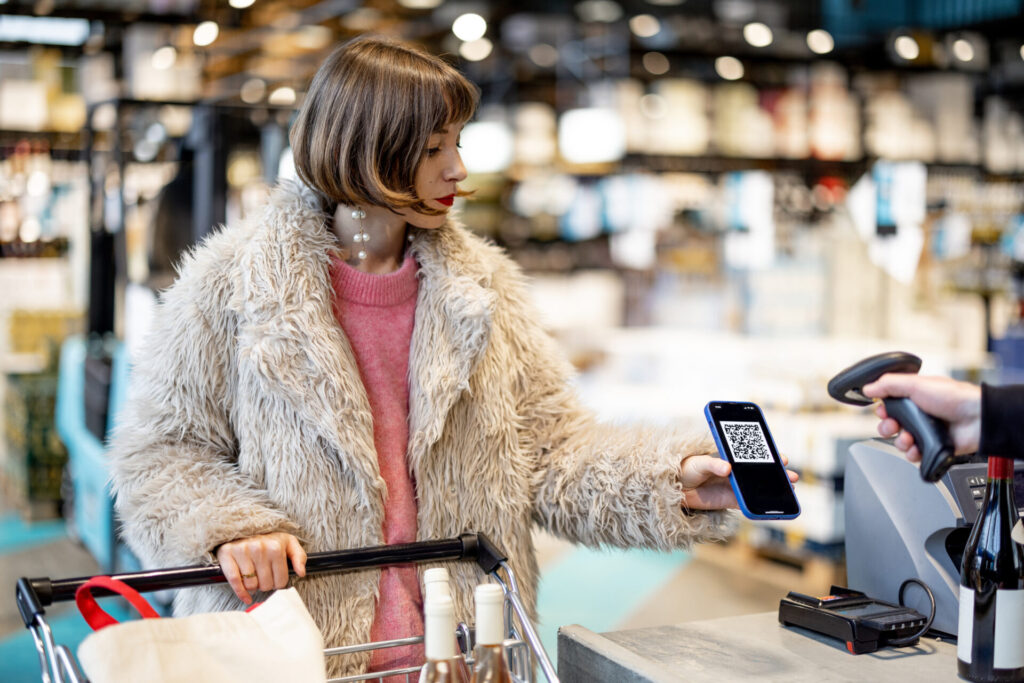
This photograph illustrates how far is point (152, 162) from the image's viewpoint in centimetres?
539

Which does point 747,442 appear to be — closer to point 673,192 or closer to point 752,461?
point 752,461

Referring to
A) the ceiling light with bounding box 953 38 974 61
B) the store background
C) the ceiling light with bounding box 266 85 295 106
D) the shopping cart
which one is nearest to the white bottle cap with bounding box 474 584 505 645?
the shopping cart

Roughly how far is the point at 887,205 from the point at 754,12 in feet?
4.86

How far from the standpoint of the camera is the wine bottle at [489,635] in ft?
3.21

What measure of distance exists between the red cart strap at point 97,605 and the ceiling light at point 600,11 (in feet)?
18.0

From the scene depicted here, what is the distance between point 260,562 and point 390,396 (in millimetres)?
353

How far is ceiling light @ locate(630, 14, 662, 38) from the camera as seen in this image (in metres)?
5.83

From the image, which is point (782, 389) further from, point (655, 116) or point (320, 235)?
point (320, 235)

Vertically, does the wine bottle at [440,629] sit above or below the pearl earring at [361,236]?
below

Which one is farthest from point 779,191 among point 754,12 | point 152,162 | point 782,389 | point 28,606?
point 28,606

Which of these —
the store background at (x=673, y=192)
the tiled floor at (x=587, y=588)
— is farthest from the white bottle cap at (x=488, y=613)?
the store background at (x=673, y=192)

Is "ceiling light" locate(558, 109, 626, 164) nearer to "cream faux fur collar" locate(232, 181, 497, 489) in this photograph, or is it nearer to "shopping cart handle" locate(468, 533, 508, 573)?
"cream faux fur collar" locate(232, 181, 497, 489)

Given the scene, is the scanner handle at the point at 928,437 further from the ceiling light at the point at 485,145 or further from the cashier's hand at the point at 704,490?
the ceiling light at the point at 485,145

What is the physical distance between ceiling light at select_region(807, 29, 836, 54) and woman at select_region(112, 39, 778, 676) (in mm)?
4889
